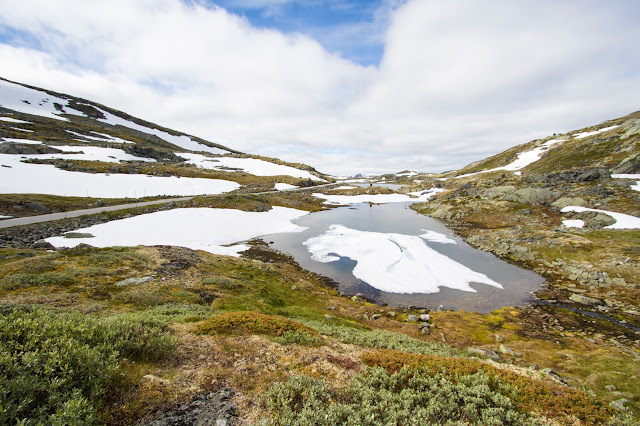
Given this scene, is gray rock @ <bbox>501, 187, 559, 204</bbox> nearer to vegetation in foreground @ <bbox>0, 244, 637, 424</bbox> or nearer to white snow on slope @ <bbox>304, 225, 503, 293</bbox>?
white snow on slope @ <bbox>304, 225, 503, 293</bbox>

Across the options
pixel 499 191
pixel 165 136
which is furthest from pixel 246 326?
pixel 165 136

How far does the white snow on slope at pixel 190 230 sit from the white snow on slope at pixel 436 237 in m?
27.3

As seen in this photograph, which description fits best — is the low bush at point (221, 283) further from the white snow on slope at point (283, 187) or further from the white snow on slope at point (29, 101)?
the white snow on slope at point (29, 101)

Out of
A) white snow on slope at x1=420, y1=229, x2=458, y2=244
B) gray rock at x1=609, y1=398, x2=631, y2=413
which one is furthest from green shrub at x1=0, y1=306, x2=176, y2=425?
white snow on slope at x1=420, y1=229, x2=458, y2=244

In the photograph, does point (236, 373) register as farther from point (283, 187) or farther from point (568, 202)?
point (283, 187)

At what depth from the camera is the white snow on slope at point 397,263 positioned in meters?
30.6

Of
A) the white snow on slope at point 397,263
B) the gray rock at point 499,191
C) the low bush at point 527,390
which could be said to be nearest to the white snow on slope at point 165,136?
the white snow on slope at point 397,263

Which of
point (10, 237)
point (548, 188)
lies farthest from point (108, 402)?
point (548, 188)

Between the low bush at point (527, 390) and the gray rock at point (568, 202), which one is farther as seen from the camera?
the gray rock at point (568, 202)

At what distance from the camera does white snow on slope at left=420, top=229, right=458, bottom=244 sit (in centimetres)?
4822

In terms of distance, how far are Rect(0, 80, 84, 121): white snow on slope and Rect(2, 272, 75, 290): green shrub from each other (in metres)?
180

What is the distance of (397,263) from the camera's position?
35.1 metres

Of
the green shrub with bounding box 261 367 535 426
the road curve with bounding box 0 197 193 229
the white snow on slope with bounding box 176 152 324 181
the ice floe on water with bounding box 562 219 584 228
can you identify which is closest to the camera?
the green shrub with bounding box 261 367 535 426

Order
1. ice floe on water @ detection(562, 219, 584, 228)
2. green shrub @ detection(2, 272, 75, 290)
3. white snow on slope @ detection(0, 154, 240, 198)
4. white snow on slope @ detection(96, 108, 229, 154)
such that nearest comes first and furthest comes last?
green shrub @ detection(2, 272, 75, 290), ice floe on water @ detection(562, 219, 584, 228), white snow on slope @ detection(0, 154, 240, 198), white snow on slope @ detection(96, 108, 229, 154)
